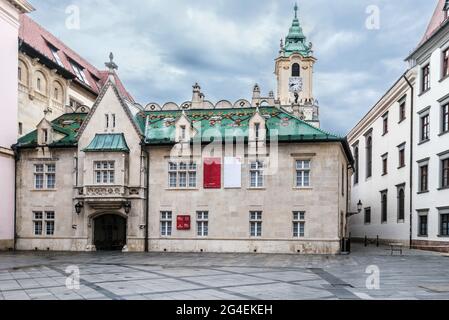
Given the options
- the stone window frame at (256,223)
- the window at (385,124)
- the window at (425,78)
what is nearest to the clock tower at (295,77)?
the window at (385,124)

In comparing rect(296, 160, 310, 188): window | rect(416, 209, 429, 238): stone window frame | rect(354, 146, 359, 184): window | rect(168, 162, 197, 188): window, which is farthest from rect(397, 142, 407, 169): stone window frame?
rect(168, 162, 197, 188): window

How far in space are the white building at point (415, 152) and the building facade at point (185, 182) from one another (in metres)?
7.10

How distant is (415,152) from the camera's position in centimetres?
4184

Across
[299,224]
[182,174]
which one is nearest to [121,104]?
[182,174]

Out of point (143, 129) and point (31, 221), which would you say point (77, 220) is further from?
point (143, 129)

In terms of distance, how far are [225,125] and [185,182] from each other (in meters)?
5.08

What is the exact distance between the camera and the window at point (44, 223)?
37.5 m

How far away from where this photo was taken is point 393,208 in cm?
4747

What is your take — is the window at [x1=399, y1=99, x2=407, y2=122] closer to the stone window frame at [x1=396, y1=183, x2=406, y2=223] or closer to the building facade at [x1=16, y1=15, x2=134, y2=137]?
the stone window frame at [x1=396, y1=183, x2=406, y2=223]

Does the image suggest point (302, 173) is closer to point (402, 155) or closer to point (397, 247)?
point (397, 247)

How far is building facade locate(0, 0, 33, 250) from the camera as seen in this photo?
37.3 m

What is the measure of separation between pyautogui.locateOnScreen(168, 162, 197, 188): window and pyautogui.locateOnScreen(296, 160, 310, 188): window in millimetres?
7133

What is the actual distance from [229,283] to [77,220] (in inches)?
819
